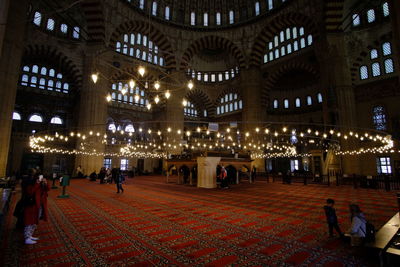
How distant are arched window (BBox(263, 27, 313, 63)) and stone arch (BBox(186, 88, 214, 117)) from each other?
8814 millimetres

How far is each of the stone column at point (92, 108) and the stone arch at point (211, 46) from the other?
293 inches

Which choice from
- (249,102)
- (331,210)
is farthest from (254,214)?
(249,102)

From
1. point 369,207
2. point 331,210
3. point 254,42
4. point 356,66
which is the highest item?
point 254,42

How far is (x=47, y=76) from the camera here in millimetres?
21219

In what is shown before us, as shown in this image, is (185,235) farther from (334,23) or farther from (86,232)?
(334,23)

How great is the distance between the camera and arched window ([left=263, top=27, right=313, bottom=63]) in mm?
21225

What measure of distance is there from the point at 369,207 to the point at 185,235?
5492 millimetres

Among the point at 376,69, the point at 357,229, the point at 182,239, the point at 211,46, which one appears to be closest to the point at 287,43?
the point at 211,46

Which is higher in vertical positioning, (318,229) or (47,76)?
(47,76)

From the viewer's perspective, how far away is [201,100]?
30016 millimetres

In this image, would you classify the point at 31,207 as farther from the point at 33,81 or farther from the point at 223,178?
the point at 33,81

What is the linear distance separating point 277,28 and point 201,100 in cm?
1368

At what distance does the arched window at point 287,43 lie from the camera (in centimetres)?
2123

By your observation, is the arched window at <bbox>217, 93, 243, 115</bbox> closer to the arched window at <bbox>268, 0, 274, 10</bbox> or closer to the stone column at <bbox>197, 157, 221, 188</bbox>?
the arched window at <bbox>268, 0, 274, 10</bbox>
